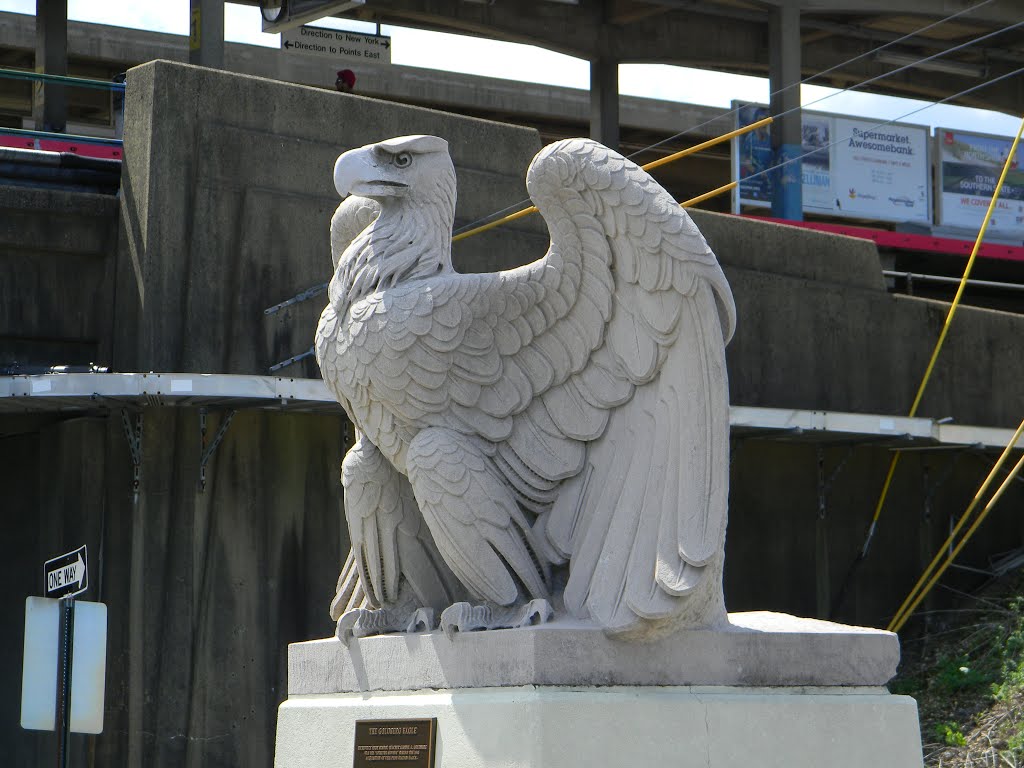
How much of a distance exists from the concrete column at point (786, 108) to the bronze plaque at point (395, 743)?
12.0m

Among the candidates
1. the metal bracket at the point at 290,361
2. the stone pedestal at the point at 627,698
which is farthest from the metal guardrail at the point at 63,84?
the stone pedestal at the point at 627,698

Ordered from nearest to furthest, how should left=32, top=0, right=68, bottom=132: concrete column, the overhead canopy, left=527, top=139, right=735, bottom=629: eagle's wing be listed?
1. left=527, top=139, right=735, bottom=629: eagle's wing
2. left=32, top=0, right=68, bottom=132: concrete column
3. the overhead canopy

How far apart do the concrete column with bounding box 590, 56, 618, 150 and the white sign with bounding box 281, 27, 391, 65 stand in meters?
3.59

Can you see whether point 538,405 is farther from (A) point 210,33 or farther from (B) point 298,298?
(A) point 210,33

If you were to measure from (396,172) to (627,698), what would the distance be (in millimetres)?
2238

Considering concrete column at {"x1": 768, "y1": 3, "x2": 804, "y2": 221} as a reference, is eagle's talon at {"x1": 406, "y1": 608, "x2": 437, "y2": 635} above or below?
below

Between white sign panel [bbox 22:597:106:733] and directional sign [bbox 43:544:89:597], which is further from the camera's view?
directional sign [bbox 43:544:89:597]

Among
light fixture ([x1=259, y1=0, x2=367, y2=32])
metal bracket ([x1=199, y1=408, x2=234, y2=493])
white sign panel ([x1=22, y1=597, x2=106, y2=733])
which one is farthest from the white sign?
white sign panel ([x1=22, y1=597, x2=106, y2=733])

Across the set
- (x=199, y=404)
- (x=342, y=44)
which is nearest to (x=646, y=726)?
(x=199, y=404)

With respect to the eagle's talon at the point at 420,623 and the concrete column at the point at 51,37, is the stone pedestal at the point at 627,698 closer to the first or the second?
the eagle's talon at the point at 420,623

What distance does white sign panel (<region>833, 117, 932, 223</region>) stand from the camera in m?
18.4

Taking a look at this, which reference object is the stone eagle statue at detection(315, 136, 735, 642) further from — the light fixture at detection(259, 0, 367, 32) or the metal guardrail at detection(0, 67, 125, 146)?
the light fixture at detection(259, 0, 367, 32)

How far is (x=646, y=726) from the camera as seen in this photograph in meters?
5.65

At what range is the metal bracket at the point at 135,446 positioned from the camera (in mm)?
10859
